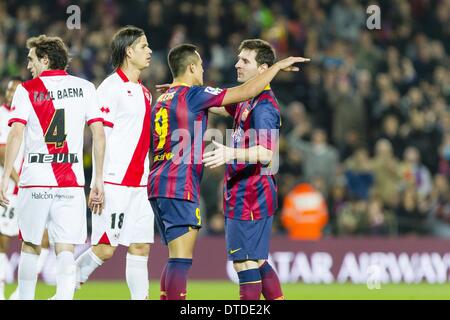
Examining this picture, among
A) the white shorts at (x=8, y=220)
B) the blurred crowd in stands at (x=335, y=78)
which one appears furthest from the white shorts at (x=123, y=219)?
the blurred crowd in stands at (x=335, y=78)

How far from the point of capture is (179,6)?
1914cm

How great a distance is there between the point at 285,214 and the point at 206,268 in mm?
1880

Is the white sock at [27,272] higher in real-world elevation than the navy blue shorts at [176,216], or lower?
lower

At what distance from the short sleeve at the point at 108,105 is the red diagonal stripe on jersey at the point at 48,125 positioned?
602mm

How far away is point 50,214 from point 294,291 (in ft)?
19.7

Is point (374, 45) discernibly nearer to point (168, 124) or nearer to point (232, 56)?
point (232, 56)

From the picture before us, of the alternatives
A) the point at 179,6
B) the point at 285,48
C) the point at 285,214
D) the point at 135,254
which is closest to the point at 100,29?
the point at 179,6

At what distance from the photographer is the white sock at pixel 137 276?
897 centimetres

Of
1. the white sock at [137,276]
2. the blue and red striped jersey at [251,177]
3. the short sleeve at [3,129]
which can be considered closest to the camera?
the blue and red striped jersey at [251,177]

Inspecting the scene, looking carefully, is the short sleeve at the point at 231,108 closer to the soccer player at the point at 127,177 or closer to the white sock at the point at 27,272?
the soccer player at the point at 127,177

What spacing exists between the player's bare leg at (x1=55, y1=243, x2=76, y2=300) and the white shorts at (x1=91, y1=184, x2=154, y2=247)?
0.61 metres

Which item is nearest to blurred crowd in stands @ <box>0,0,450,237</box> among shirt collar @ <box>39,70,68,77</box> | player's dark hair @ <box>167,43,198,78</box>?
shirt collar @ <box>39,70,68,77</box>

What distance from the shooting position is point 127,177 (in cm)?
906

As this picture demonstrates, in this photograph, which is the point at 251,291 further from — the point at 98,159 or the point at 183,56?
the point at 183,56
